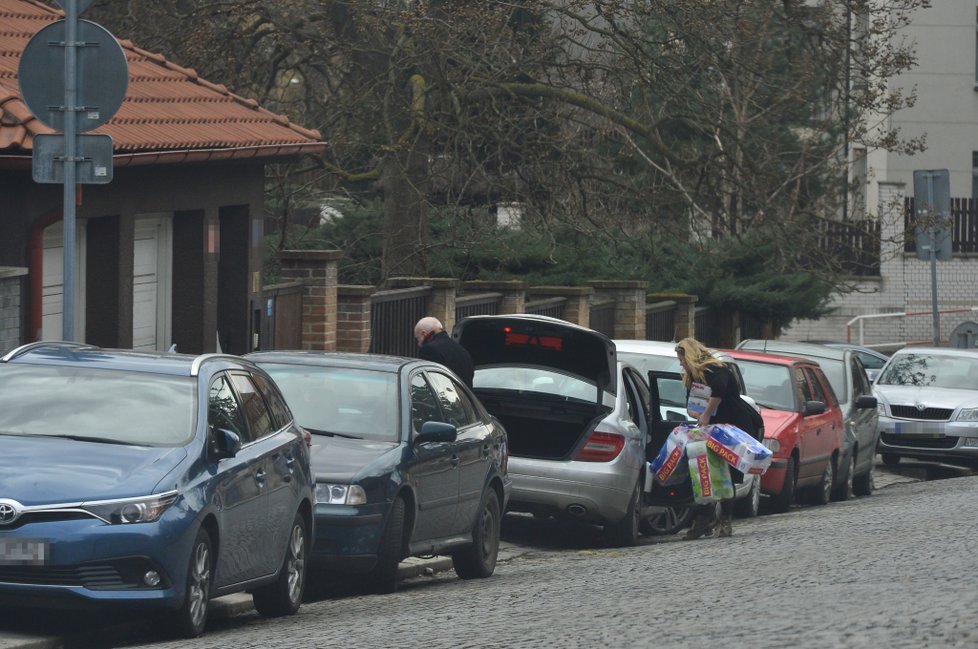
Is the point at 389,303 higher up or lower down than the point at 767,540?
higher up

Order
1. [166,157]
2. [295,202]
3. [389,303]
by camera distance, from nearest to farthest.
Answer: [166,157], [389,303], [295,202]

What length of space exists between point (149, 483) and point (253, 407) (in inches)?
61.6

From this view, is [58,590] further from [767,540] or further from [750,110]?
[750,110]

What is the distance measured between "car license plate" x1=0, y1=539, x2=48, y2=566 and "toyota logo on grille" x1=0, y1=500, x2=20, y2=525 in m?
0.09

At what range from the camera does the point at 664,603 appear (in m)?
8.95

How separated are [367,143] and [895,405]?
25.4ft

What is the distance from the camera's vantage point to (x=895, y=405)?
23.1m

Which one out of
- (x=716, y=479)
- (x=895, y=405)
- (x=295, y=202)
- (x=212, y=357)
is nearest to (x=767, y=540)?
(x=716, y=479)

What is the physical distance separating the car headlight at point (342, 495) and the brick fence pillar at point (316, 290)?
7.72 m

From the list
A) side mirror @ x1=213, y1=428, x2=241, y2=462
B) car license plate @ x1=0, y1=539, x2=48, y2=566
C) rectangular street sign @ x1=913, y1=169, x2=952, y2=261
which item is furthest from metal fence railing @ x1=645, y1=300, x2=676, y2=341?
car license plate @ x1=0, y1=539, x2=48, y2=566

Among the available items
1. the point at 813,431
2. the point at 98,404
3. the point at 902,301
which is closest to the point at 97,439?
the point at 98,404

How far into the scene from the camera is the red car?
1705cm

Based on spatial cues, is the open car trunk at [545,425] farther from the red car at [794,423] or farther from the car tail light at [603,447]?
the red car at [794,423]

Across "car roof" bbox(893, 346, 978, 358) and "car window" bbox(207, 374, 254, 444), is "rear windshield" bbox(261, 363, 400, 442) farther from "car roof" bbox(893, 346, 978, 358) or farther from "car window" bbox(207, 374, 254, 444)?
"car roof" bbox(893, 346, 978, 358)
